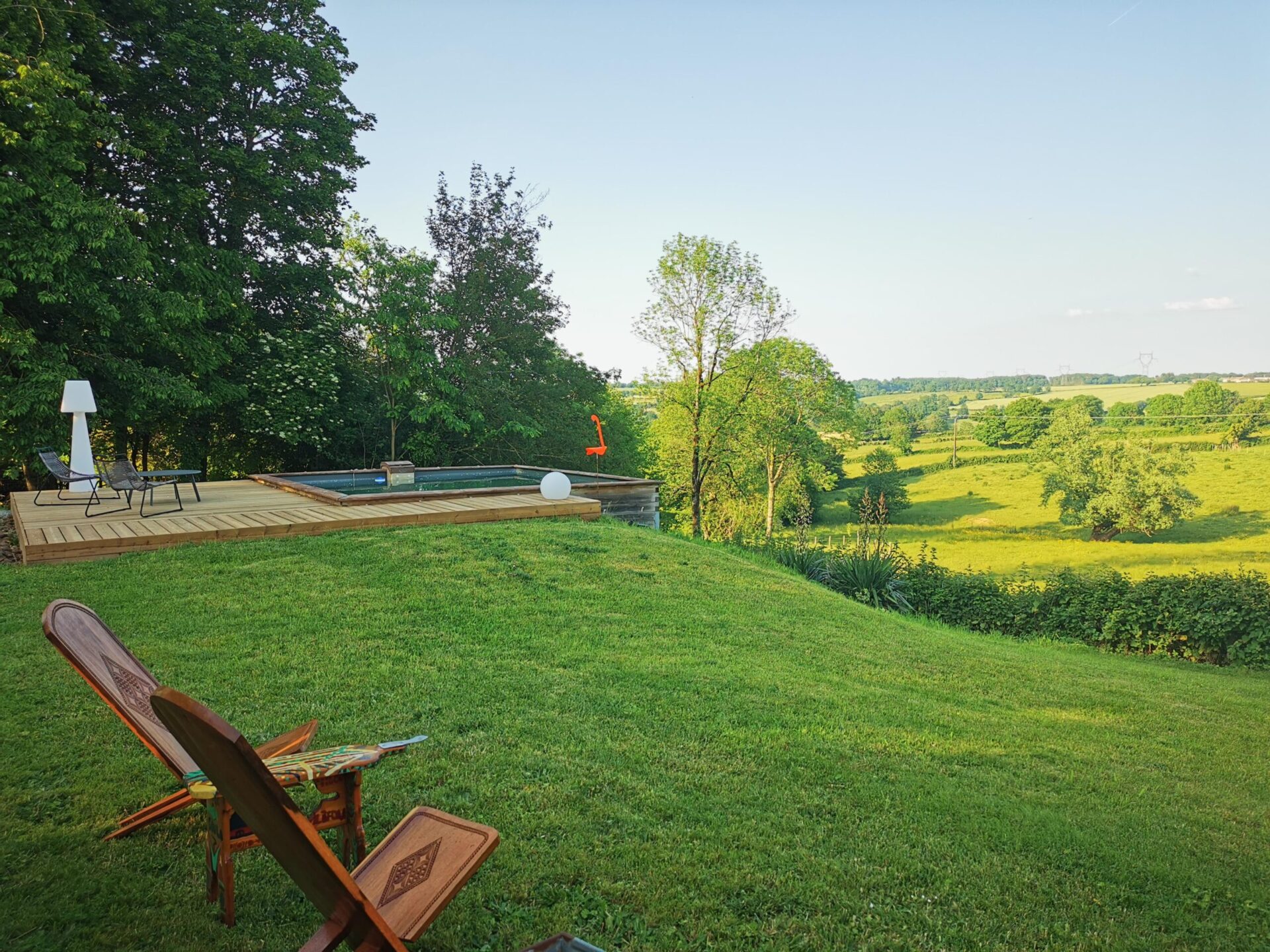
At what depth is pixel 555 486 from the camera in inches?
363

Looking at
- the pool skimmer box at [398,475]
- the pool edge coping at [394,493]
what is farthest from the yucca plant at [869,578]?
the pool skimmer box at [398,475]

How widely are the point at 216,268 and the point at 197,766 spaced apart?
12707 millimetres

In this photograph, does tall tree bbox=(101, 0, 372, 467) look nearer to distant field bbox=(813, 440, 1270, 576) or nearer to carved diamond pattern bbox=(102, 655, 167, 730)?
carved diamond pattern bbox=(102, 655, 167, 730)

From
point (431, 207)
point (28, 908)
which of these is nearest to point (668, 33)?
point (431, 207)

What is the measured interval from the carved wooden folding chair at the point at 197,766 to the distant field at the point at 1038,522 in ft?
69.2

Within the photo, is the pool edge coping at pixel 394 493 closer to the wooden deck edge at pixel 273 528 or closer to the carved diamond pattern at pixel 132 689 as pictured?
the wooden deck edge at pixel 273 528

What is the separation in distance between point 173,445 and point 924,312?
32.0m

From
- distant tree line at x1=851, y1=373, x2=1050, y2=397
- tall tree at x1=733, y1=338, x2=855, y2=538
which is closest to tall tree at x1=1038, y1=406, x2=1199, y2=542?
distant tree line at x1=851, y1=373, x2=1050, y2=397

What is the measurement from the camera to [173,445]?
524 inches

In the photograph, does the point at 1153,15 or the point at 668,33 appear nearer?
the point at 668,33

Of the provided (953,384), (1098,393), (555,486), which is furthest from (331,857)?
(953,384)

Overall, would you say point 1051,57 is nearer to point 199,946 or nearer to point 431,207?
point 431,207

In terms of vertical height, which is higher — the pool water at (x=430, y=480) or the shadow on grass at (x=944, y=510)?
the pool water at (x=430, y=480)

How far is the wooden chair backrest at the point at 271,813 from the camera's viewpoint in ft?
3.92
